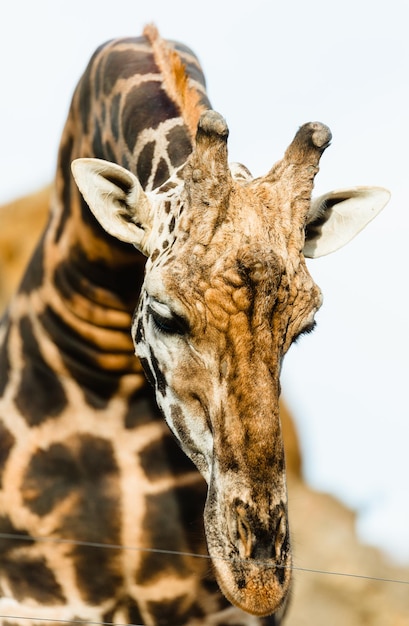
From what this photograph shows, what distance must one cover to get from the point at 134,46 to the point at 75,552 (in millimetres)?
2430

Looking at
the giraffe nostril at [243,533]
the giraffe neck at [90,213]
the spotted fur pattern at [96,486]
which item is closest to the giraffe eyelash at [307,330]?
the giraffe nostril at [243,533]

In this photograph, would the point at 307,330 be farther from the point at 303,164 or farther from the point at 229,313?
the point at 303,164

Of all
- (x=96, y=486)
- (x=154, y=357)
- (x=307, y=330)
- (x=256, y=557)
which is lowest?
(x=96, y=486)

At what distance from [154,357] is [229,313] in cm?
54

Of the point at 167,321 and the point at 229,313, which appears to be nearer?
the point at 229,313

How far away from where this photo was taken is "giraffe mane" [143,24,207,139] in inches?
178

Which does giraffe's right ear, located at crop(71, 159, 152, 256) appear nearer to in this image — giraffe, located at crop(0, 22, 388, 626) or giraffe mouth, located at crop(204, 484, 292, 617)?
giraffe, located at crop(0, 22, 388, 626)

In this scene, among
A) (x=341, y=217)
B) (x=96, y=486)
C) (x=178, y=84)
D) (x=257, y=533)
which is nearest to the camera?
(x=257, y=533)

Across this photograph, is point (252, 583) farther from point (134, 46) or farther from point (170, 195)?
point (134, 46)

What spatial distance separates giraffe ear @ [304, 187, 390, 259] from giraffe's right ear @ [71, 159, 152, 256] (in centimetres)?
68

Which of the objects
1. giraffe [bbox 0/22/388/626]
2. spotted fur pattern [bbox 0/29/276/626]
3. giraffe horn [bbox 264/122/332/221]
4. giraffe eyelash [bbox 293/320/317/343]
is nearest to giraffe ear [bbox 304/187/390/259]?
giraffe [bbox 0/22/388/626]

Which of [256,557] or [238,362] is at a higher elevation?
[238,362]

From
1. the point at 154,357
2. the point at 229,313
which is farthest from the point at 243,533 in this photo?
the point at 154,357

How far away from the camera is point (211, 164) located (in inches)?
146
